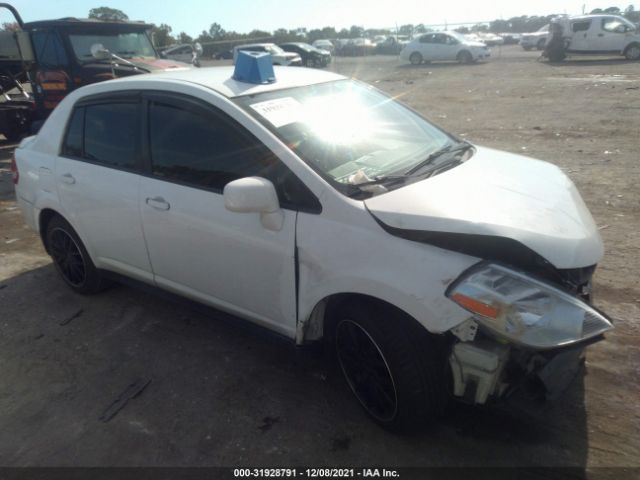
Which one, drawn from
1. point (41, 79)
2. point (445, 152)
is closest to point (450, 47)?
point (41, 79)

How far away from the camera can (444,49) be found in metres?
25.1

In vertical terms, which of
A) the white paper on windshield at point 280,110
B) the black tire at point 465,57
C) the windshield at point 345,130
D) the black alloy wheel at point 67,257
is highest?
the white paper on windshield at point 280,110

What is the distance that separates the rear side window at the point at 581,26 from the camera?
20484mm

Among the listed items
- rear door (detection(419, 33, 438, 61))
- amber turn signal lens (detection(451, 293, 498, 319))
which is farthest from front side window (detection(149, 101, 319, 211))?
rear door (detection(419, 33, 438, 61))

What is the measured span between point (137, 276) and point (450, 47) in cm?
2489

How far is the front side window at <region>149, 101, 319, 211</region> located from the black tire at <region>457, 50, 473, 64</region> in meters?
24.4

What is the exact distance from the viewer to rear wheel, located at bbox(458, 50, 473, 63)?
24547 mm

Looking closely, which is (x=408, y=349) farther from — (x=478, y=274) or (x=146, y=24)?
(x=146, y=24)

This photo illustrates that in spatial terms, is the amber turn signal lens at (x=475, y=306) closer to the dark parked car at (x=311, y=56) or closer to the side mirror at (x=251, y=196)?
the side mirror at (x=251, y=196)

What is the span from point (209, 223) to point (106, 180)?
1.07 m

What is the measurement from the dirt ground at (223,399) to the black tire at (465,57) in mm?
21912

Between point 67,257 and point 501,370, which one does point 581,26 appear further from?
point 501,370

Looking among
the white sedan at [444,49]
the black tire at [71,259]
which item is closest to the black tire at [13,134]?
the black tire at [71,259]

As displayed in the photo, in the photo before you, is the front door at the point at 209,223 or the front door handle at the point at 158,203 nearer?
the front door at the point at 209,223
